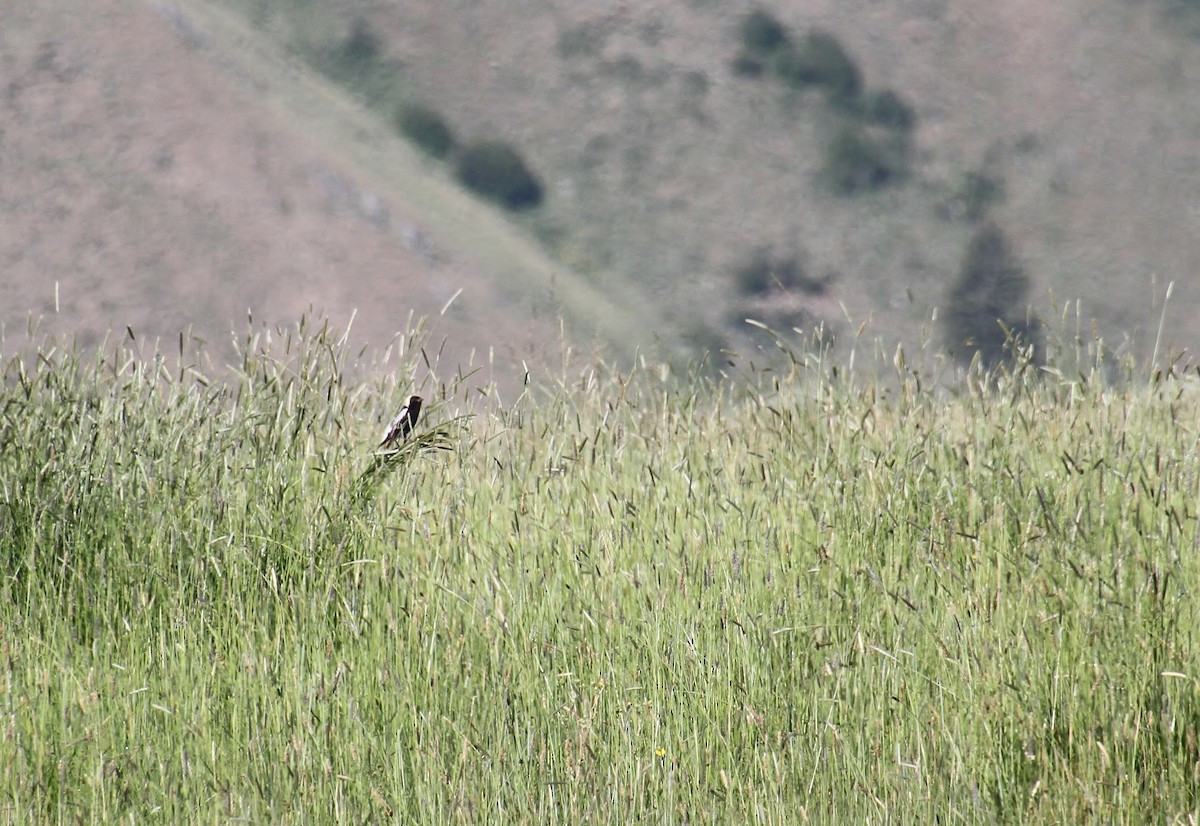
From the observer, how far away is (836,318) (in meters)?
75.4

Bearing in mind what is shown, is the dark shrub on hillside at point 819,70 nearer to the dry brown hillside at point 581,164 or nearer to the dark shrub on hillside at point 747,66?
the dark shrub on hillside at point 747,66

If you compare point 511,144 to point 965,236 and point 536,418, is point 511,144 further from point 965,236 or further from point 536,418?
point 536,418

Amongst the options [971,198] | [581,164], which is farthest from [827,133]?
[581,164]

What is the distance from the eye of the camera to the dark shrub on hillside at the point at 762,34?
285 ft

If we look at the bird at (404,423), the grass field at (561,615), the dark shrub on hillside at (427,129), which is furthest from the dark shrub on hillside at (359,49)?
the bird at (404,423)

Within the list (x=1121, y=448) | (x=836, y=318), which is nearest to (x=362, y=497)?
(x=1121, y=448)

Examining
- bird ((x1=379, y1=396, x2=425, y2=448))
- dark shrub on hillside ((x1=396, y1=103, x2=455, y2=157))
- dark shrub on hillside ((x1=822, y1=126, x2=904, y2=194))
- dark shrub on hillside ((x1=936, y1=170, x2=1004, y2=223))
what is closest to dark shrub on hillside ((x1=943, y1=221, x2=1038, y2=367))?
dark shrub on hillside ((x1=936, y1=170, x2=1004, y2=223))

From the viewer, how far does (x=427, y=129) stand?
8362cm

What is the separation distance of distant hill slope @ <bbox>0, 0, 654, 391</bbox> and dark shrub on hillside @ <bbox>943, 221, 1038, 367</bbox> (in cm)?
1833

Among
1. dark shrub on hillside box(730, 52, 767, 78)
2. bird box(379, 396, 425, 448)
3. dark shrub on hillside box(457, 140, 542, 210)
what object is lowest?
bird box(379, 396, 425, 448)

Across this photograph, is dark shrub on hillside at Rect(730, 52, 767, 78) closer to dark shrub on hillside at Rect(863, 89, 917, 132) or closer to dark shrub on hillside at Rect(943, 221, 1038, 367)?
dark shrub on hillside at Rect(863, 89, 917, 132)

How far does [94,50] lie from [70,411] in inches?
3208

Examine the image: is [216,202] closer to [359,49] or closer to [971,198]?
[359,49]

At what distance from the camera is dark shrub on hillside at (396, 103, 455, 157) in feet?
274
